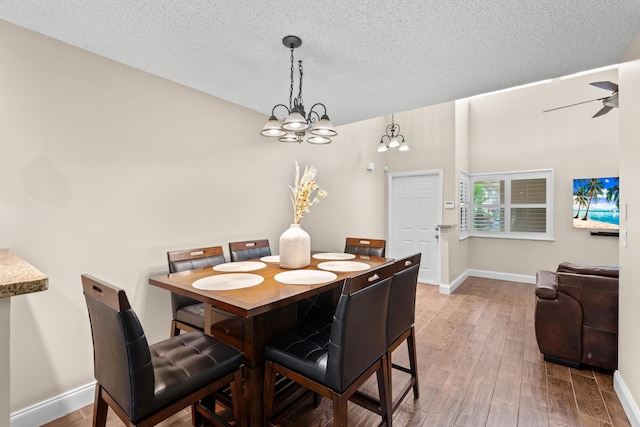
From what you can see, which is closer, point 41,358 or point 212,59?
point 41,358

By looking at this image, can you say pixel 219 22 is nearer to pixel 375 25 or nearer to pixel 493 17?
pixel 375 25

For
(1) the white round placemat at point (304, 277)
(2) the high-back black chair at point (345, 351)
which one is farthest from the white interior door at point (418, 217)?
(2) the high-back black chair at point (345, 351)

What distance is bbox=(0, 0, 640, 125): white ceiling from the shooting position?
5.05 ft

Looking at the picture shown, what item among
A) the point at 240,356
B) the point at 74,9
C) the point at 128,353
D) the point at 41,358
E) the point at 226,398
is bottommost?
the point at 226,398

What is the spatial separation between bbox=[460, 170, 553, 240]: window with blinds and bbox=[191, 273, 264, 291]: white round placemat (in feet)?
14.3

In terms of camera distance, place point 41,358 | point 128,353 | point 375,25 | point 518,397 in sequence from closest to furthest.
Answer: point 128,353 < point 375,25 < point 41,358 < point 518,397

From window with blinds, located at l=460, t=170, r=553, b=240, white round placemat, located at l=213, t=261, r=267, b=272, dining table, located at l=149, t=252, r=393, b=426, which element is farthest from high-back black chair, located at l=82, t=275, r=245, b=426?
window with blinds, located at l=460, t=170, r=553, b=240

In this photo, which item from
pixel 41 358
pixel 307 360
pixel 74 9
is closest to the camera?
pixel 307 360

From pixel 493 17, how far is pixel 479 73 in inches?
28.3

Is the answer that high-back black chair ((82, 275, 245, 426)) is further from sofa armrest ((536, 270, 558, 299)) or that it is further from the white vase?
sofa armrest ((536, 270, 558, 299))

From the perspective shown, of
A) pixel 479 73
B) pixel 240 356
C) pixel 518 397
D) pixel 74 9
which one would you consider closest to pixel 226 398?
pixel 240 356

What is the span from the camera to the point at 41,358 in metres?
1.81

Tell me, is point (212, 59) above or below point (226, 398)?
above

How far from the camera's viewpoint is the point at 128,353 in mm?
1081
